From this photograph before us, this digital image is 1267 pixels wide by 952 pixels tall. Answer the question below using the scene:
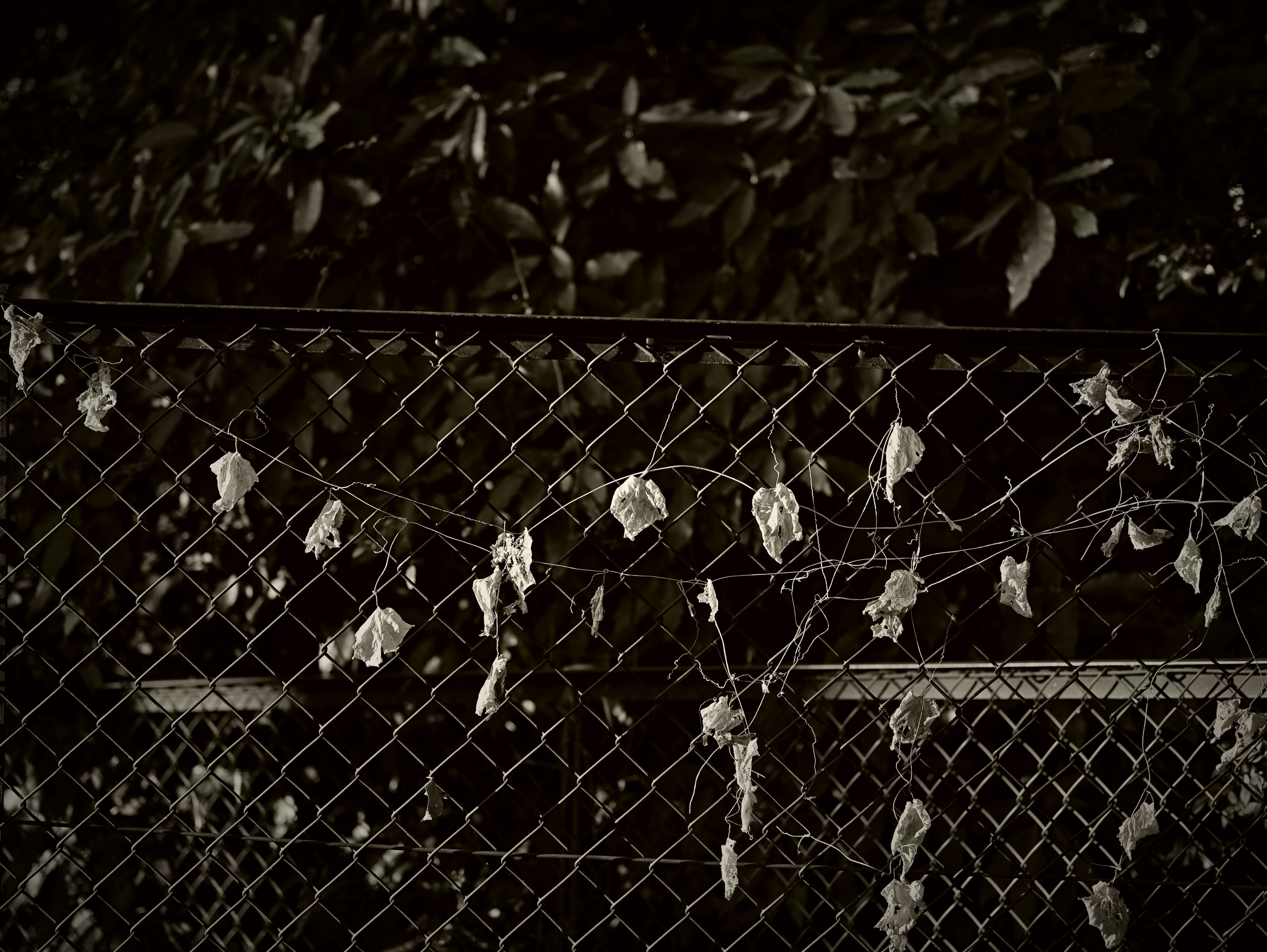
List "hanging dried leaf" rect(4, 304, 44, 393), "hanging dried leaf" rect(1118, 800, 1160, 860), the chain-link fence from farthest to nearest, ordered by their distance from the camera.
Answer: the chain-link fence < "hanging dried leaf" rect(1118, 800, 1160, 860) < "hanging dried leaf" rect(4, 304, 44, 393)

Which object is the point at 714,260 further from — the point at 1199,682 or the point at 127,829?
the point at 127,829

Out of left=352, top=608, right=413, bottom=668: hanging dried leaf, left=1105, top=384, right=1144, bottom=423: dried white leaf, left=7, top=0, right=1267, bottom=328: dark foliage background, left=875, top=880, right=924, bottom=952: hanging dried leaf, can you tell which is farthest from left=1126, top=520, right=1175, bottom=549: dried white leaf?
left=352, top=608, right=413, bottom=668: hanging dried leaf

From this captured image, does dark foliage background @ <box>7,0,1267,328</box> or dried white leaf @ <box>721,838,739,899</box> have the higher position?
dark foliage background @ <box>7,0,1267,328</box>

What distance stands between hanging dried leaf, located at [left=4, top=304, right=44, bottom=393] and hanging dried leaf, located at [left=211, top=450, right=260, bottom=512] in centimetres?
23

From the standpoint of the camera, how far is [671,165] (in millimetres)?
1778

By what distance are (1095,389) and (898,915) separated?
65cm

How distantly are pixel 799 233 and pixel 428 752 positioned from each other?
4.20 feet

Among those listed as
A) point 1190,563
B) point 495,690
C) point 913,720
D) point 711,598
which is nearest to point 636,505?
point 711,598

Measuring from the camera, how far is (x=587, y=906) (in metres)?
1.84

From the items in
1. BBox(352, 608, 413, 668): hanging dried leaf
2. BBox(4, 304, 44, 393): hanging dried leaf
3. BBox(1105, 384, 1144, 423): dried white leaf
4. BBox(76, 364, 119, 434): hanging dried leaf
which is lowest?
BBox(352, 608, 413, 668): hanging dried leaf

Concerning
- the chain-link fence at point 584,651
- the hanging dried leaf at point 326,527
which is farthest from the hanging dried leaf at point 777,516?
the hanging dried leaf at point 326,527

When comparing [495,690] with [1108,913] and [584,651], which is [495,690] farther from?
[1108,913]

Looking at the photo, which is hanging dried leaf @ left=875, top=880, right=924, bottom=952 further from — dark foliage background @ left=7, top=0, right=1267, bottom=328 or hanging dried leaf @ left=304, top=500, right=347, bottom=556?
dark foliage background @ left=7, top=0, right=1267, bottom=328

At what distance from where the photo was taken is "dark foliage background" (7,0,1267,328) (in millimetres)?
1661
